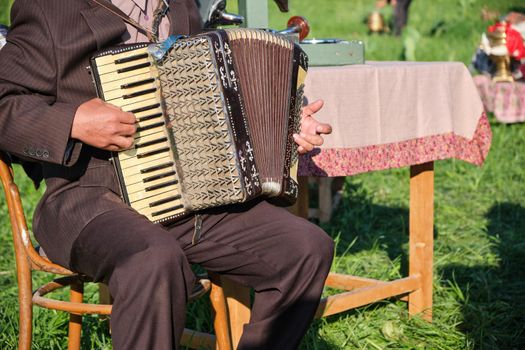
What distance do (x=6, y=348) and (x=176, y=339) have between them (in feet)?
4.12

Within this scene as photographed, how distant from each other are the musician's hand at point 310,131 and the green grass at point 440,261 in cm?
89

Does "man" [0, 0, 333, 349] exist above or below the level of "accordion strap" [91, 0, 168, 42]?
below

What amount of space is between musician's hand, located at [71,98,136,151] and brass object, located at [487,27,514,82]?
211 inches

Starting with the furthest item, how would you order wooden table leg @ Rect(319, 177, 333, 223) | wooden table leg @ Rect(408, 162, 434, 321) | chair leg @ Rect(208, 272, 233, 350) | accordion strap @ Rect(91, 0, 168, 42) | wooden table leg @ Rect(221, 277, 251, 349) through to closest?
1. wooden table leg @ Rect(319, 177, 333, 223)
2. wooden table leg @ Rect(408, 162, 434, 321)
3. wooden table leg @ Rect(221, 277, 251, 349)
4. chair leg @ Rect(208, 272, 233, 350)
5. accordion strap @ Rect(91, 0, 168, 42)

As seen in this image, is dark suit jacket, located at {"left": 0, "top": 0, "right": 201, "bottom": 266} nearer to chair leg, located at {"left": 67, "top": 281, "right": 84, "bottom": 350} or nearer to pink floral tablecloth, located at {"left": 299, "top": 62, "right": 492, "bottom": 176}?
chair leg, located at {"left": 67, "top": 281, "right": 84, "bottom": 350}

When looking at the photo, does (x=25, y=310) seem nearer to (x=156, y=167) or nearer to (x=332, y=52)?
(x=156, y=167)

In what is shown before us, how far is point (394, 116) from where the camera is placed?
10.2 ft

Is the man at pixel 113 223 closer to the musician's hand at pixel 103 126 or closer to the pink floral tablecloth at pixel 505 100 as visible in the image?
the musician's hand at pixel 103 126

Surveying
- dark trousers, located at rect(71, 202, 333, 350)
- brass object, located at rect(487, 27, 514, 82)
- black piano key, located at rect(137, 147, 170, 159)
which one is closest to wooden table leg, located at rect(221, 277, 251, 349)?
dark trousers, located at rect(71, 202, 333, 350)

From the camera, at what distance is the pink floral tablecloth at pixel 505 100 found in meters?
6.96

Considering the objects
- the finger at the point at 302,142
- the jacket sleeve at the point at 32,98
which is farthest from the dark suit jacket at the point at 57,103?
the finger at the point at 302,142

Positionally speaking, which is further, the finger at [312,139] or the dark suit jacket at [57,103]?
the finger at [312,139]

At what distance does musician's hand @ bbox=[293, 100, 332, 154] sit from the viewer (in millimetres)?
2654

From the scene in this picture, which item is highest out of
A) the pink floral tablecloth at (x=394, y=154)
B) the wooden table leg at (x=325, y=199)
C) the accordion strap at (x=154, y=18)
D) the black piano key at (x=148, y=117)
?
the accordion strap at (x=154, y=18)
